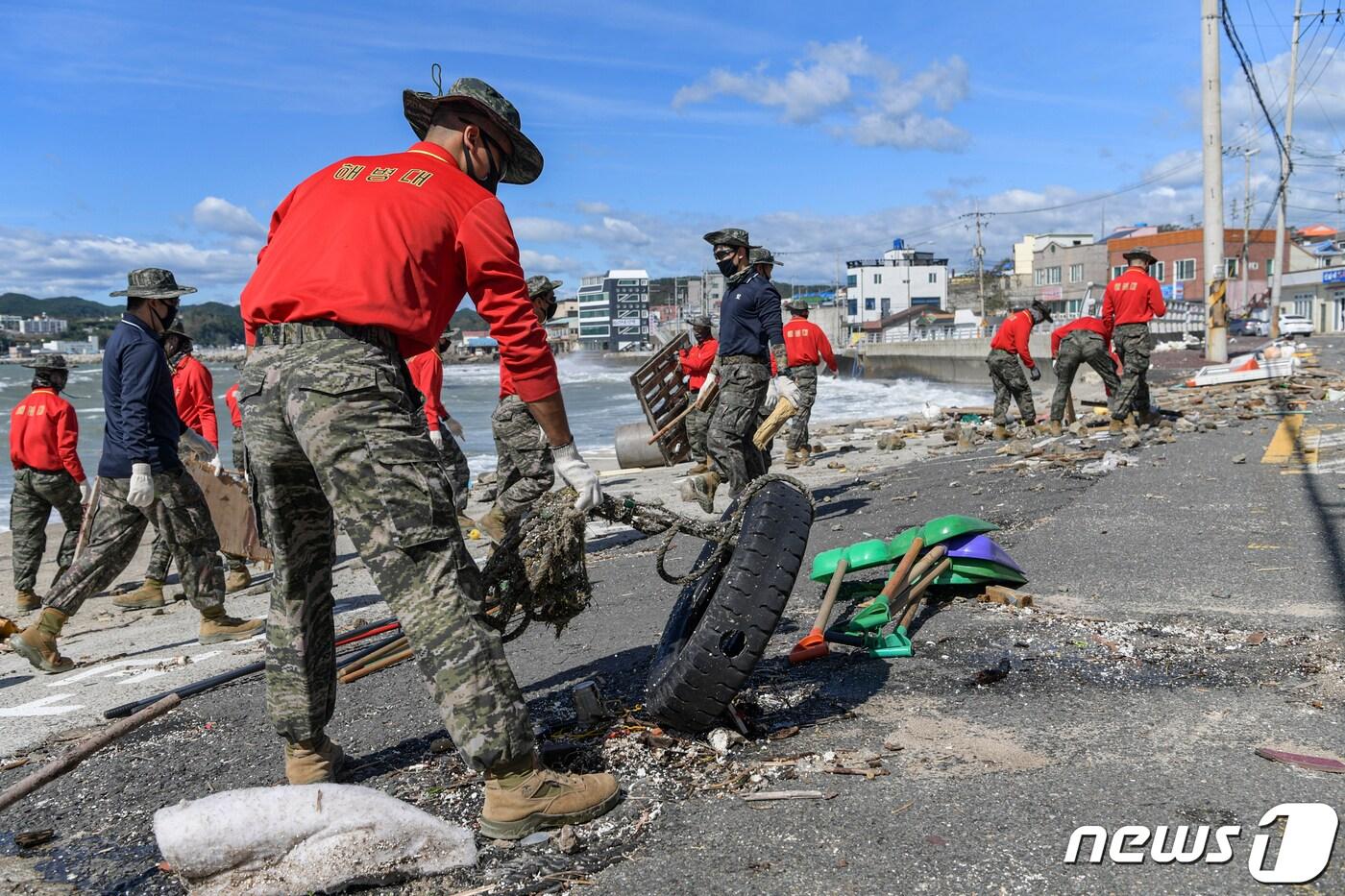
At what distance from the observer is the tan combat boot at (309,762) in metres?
3.37

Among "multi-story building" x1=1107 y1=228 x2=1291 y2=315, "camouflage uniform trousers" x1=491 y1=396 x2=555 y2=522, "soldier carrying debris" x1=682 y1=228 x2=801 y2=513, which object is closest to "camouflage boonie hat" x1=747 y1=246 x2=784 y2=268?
"soldier carrying debris" x1=682 y1=228 x2=801 y2=513

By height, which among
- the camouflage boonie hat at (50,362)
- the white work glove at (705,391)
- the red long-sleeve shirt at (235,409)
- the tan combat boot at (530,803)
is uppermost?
the camouflage boonie hat at (50,362)

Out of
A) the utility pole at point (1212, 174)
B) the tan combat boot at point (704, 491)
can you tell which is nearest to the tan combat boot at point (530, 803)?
the tan combat boot at point (704, 491)

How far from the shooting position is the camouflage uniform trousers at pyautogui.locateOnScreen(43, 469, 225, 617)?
632 centimetres

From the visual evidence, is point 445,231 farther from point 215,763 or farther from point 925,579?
point 925,579

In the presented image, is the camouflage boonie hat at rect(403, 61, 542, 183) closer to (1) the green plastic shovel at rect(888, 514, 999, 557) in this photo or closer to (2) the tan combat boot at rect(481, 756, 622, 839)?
(2) the tan combat boot at rect(481, 756, 622, 839)

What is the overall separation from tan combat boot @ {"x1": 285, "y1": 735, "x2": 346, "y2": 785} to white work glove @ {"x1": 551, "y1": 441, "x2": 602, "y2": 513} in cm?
119

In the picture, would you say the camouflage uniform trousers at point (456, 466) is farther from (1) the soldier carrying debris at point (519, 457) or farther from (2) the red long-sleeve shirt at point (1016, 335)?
(2) the red long-sleeve shirt at point (1016, 335)

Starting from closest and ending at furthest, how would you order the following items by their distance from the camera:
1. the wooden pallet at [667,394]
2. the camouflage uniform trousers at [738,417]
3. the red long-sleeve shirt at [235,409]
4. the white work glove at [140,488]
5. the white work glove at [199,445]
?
the red long-sleeve shirt at [235,409]
the white work glove at [140,488]
the camouflage uniform trousers at [738,417]
the white work glove at [199,445]
the wooden pallet at [667,394]

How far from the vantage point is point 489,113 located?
3217mm

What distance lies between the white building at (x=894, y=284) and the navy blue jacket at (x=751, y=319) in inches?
4296

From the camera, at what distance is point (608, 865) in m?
2.71

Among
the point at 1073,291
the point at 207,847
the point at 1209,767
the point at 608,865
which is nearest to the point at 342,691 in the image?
the point at 207,847

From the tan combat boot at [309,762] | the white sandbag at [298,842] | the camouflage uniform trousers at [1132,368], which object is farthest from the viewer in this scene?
the camouflage uniform trousers at [1132,368]
